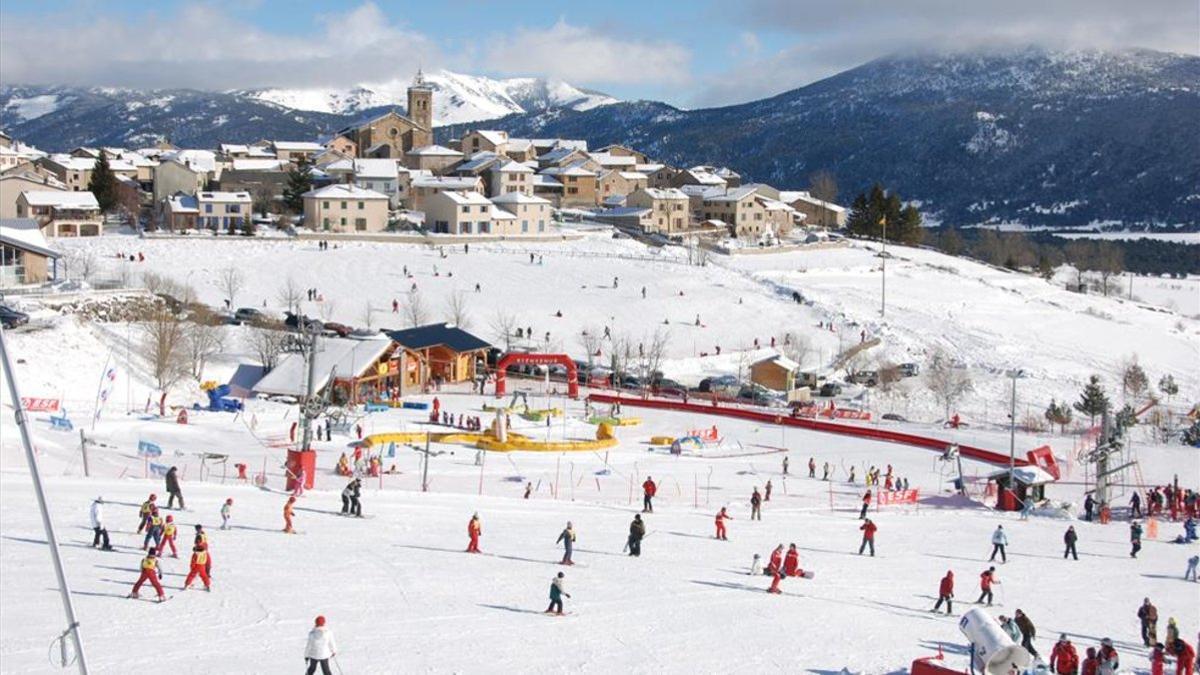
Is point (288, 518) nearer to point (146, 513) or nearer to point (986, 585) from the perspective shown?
point (146, 513)

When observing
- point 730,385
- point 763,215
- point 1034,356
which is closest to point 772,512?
point 730,385

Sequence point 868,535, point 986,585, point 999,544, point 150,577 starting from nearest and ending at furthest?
point 150,577 < point 986,585 < point 999,544 < point 868,535

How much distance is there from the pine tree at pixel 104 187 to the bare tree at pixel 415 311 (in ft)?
97.3

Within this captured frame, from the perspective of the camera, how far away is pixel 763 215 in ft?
327

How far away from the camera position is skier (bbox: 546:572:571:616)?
59.4 feet

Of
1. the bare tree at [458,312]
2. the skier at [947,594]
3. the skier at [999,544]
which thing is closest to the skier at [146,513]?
the skier at [947,594]

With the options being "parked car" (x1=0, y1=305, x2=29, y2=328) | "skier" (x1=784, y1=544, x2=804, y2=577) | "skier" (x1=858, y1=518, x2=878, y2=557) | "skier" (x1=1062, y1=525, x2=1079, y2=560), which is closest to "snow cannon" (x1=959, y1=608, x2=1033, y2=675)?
"skier" (x1=784, y1=544, x2=804, y2=577)

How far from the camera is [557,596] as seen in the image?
18.1m

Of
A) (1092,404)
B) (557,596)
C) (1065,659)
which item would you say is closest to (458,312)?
(1092,404)

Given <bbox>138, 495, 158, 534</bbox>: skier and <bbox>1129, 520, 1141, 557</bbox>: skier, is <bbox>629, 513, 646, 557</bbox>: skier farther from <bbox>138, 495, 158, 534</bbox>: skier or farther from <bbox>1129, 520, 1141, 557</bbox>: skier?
<bbox>1129, 520, 1141, 557</bbox>: skier

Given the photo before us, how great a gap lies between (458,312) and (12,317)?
2072 centimetres

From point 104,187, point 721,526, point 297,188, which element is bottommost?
point 721,526

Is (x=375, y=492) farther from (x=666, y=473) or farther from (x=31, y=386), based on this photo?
(x=31, y=386)

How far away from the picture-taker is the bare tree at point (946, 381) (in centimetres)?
4925
